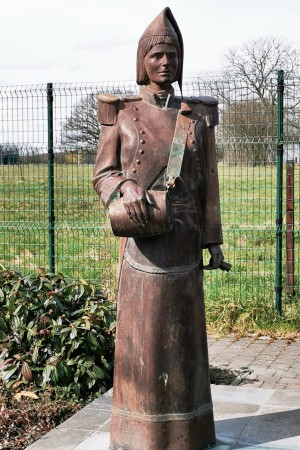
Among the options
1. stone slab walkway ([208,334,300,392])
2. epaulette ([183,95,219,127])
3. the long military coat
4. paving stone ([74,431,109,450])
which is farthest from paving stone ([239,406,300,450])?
epaulette ([183,95,219,127])

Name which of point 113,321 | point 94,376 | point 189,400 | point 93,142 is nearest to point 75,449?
point 189,400

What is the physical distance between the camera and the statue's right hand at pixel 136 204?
4.30 meters

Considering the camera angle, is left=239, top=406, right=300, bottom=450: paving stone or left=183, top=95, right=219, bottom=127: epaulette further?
left=239, top=406, right=300, bottom=450: paving stone

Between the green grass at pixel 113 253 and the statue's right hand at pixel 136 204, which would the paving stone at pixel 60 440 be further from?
the green grass at pixel 113 253

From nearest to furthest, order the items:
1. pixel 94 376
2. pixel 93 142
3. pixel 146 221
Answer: pixel 146 221
pixel 94 376
pixel 93 142

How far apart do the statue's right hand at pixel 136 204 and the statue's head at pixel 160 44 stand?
74 centimetres

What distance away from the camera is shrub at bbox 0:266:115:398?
6380 millimetres

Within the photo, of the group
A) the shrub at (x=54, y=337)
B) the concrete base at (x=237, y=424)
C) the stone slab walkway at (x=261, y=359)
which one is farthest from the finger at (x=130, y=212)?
the stone slab walkway at (x=261, y=359)

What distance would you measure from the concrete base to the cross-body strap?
66.3 inches

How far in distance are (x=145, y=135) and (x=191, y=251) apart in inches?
28.2

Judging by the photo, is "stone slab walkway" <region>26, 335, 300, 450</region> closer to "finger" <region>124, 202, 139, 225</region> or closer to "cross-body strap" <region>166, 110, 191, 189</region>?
"finger" <region>124, 202, 139, 225</region>

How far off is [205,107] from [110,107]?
1.85ft

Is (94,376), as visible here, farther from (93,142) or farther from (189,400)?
(93,142)

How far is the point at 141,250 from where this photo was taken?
458 cm
